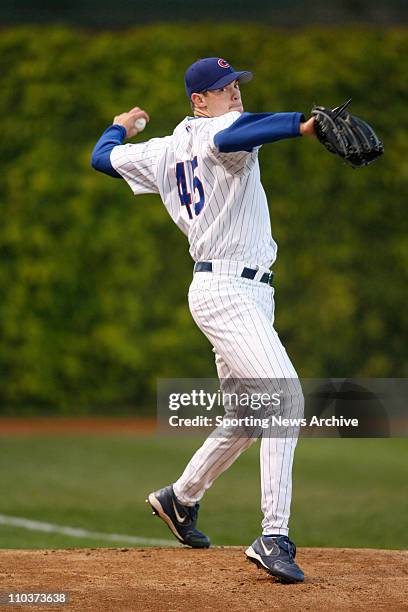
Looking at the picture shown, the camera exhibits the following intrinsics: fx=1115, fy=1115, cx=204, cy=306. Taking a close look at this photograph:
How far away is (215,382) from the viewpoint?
1215cm

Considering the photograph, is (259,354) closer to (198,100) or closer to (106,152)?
A: (198,100)

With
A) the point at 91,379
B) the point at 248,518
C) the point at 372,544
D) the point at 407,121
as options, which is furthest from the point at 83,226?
the point at 372,544

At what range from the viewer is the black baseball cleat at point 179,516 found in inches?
209

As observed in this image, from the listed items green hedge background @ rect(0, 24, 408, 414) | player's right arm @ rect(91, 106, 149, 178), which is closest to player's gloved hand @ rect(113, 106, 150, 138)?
player's right arm @ rect(91, 106, 149, 178)

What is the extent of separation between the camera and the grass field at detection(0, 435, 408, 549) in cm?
679

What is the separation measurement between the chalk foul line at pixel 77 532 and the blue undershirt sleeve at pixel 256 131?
2707mm

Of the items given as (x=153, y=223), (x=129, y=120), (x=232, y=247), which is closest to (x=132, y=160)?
(x=129, y=120)

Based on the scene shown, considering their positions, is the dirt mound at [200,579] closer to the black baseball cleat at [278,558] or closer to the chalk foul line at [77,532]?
the black baseball cleat at [278,558]

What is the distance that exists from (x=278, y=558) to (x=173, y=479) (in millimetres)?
4188

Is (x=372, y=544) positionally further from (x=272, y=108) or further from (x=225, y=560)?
(x=272, y=108)

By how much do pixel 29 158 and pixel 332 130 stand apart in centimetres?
814

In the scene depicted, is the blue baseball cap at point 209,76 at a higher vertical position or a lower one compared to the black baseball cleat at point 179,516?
higher

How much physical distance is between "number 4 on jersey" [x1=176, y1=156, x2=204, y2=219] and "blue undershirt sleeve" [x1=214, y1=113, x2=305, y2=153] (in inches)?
14.9
